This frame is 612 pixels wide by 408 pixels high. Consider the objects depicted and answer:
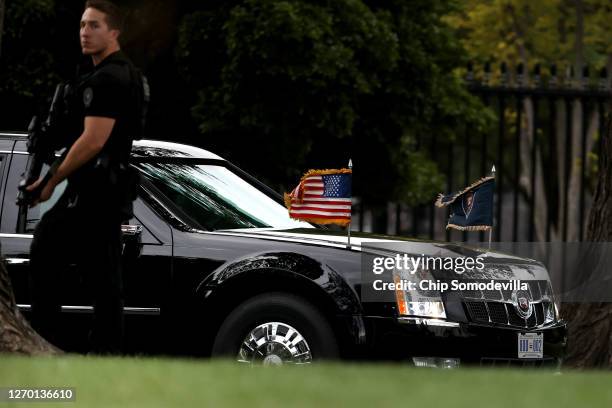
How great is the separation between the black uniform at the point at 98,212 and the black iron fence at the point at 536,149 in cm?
705

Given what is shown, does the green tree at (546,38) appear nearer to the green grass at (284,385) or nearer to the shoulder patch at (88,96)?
the shoulder patch at (88,96)

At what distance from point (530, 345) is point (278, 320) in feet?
5.06

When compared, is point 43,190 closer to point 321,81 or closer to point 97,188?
point 97,188

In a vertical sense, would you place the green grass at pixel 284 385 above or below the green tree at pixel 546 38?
below

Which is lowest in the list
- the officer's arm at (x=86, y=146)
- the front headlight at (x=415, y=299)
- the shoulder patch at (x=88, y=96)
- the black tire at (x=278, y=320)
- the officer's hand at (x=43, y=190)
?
the black tire at (x=278, y=320)

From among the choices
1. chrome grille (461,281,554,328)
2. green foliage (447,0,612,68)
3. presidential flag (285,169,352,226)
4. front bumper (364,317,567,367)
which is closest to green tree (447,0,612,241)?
green foliage (447,0,612,68)

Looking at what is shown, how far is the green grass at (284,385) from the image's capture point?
5.41 metres

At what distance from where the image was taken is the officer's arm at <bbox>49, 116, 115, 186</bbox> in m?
6.57

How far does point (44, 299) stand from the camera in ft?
22.1

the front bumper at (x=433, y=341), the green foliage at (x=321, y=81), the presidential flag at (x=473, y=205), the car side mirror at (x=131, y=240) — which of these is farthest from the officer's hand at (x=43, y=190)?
the green foliage at (x=321, y=81)

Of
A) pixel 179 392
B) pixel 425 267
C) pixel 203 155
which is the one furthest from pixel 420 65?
pixel 179 392

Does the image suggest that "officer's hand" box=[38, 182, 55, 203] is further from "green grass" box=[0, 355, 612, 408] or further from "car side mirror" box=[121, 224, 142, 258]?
"car side mirror" box=[121, 224, 142, 258]

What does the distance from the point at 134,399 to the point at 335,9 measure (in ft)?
32.5

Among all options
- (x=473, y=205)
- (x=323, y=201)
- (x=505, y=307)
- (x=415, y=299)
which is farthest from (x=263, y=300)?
(x=473, y=205)
